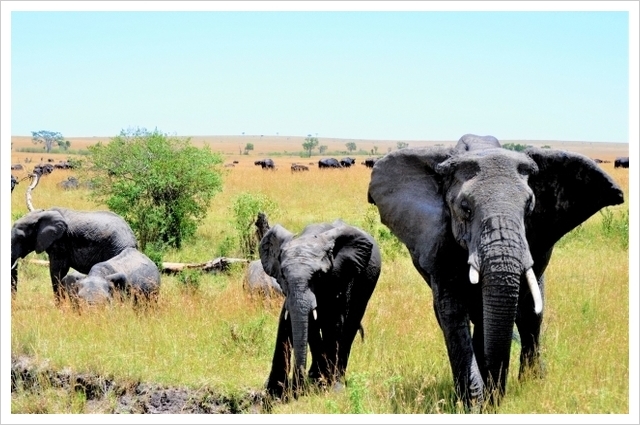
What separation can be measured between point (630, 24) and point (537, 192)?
4.83 ft

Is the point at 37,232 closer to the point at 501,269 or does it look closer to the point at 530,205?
the point at 530,205

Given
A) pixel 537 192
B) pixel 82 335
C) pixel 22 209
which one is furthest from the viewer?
pixel 22 209

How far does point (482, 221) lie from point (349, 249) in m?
2.05

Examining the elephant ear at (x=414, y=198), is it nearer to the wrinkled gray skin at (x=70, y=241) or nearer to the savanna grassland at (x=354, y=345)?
the savanna grassland at (x=354, y=345)

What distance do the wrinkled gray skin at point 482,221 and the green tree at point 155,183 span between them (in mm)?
9303

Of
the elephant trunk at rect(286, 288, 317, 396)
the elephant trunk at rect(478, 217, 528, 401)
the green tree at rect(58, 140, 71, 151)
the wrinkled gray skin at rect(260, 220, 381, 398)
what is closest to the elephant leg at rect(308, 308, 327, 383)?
the wrinkled gray skin at rect(260, 220, 381, 398)

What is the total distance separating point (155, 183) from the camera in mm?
15539

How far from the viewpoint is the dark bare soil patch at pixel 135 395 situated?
7562mm

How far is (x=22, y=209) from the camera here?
21250mm

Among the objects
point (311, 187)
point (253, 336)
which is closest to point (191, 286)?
point (253, 336)

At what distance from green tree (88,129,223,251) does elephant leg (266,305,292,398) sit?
8024 millimetres

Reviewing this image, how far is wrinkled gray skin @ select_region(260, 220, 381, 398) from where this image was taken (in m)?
6.87

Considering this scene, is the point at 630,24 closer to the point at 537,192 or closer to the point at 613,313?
the point at 537,192

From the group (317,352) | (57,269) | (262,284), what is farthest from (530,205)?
(57,269)
